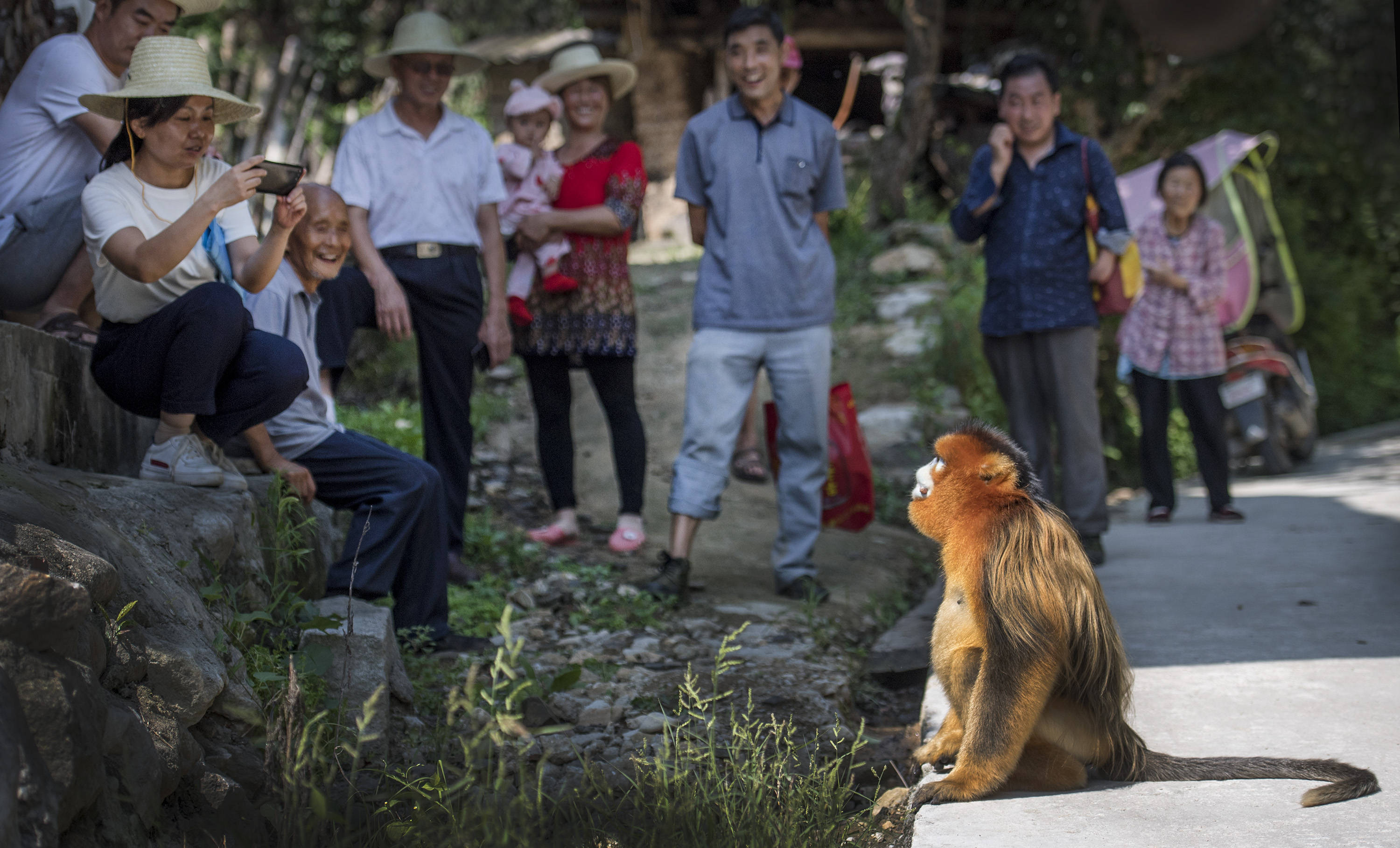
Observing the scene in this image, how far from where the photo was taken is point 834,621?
13.7 feet

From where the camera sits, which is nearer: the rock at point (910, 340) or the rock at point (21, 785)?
the rock at point (21, 785)

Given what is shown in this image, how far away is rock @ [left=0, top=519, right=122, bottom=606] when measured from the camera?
191 cm

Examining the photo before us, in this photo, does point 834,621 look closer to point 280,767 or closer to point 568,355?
point 568,355

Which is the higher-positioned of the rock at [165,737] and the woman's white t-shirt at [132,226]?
the woman's white t-shirt at [132,226]

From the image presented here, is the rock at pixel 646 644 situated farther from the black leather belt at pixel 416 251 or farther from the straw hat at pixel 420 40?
the straw hat at pixel 420 40

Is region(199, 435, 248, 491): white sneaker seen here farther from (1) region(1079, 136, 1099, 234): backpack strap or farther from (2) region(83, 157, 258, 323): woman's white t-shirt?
(1) region(1079, 136, 1099, 234): backpack strap

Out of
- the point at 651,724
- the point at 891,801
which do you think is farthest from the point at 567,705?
the point at 891,801

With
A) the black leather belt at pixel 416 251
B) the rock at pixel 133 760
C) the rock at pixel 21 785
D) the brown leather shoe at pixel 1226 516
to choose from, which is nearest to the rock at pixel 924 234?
the brown leather shoe at pixel 1226 516

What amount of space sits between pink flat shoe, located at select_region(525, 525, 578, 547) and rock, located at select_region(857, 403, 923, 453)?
2.32 m

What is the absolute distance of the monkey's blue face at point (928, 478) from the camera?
8.21ft

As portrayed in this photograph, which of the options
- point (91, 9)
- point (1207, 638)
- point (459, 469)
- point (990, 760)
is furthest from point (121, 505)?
point (1207, 638)

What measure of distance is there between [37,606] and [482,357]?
271cm

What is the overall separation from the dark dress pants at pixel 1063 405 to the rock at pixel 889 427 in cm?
196

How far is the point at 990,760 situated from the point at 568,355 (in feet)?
9.48
